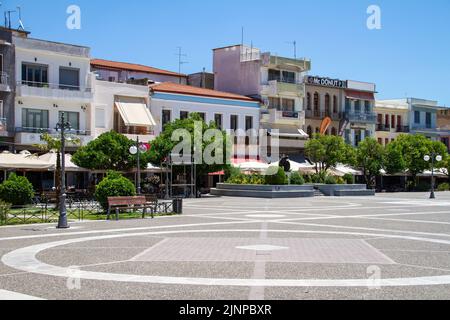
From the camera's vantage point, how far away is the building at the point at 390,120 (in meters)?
69.8

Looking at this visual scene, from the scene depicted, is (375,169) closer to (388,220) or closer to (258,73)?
(258,73)

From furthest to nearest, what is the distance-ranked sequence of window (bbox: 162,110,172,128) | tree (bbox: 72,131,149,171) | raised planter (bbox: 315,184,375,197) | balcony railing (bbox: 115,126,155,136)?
window (bbox: 162,110,172,128) < raised planter (bbox: 315,184,375,197) < balcony railing (bbox: 115,126,155,136) < tree (bbox: 72,131,149,171)

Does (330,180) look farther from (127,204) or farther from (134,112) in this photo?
(127,204)

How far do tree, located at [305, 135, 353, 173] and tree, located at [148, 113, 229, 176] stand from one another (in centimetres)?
1306

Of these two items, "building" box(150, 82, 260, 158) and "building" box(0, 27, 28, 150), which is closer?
"building" box(0, 27, 28, 150)

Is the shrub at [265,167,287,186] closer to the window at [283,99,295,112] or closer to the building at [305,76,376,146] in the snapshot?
the window at [283,99,295,112]

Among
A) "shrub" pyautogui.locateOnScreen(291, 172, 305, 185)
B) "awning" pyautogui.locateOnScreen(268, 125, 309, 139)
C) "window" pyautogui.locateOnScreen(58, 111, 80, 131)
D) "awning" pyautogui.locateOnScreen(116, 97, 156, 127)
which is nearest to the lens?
"window" pyautogui.locateOnScreen(58, 111, 80, 131)

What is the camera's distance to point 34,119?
135ft

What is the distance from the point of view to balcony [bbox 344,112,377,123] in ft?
211

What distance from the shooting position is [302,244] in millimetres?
15828

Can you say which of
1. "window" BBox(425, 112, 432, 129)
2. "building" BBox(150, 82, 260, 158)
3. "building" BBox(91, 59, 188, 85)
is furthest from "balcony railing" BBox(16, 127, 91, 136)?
"window" BBox(425, 112, 432, 129)

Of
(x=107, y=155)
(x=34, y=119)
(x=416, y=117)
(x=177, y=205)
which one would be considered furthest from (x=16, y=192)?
(x=416, y=117)

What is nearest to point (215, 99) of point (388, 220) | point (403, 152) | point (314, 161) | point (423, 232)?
point (314, 161)
